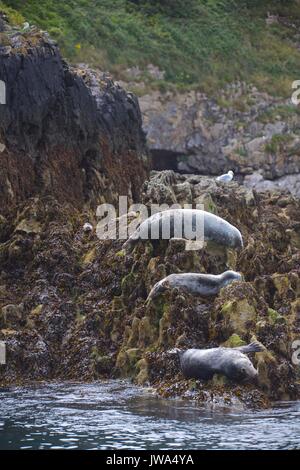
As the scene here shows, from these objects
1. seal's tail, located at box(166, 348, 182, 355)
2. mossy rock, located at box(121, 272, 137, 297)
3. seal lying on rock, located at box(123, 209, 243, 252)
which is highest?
seal lying on rock, located at box(123, 209, 243, 252)

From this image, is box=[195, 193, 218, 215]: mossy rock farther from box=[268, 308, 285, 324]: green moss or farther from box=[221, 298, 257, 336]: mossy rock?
box=[221, 298, 257, 336]: mossy rock

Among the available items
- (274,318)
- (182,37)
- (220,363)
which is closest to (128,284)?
(274,318)

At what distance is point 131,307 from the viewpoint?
640 inches

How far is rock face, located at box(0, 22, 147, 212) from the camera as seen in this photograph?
19.6m

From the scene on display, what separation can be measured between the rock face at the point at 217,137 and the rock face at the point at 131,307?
102ft

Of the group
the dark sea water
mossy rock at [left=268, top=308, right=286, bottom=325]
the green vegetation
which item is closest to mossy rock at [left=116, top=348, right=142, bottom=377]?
the dark sea water

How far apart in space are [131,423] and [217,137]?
41792mm

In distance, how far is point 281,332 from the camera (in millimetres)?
14453

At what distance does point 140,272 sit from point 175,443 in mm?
6470

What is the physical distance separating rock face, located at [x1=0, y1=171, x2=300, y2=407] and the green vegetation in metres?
32.7

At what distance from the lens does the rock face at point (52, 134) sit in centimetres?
1956

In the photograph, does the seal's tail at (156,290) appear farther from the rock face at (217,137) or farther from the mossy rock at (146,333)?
the rock face at (217,137)

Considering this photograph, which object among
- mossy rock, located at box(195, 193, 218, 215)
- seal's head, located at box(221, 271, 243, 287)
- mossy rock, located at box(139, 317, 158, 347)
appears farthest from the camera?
mossy rock, located at box(195, 193, 218, 215)

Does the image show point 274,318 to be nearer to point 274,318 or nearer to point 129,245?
point 274,318
